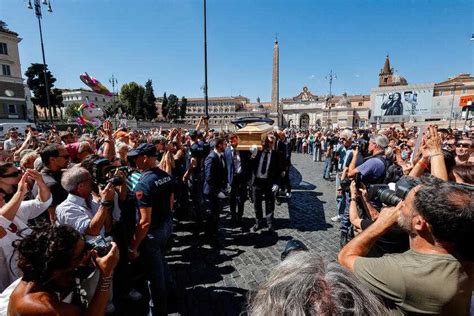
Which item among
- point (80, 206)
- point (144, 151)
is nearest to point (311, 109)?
point (144, 151)

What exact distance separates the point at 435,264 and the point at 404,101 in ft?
203

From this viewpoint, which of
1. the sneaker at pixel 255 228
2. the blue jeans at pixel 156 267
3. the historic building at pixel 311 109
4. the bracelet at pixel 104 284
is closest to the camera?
the bracelet at pixel 104 284

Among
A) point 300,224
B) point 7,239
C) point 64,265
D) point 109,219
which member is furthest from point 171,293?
point 300,224

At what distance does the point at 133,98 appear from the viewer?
65.1m

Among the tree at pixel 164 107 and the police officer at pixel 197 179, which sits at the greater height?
the tree at pixel 164 107

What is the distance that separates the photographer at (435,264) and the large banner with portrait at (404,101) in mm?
60693

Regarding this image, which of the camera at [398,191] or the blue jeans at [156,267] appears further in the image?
the blue jeans at [156,267]

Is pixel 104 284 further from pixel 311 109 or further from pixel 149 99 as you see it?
pixel 311 109

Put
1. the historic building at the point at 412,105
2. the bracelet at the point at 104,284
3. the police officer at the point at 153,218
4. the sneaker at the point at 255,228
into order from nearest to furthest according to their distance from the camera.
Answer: the bracelet at the point at 104,284
the police officer at the point at 153,218
the sneaker at the point at 255,228
the historic building at the point at 412,105

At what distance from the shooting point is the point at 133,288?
3137mm

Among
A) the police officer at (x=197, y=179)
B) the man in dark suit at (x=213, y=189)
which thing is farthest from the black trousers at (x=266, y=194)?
the police officer at (x=197, y=179)

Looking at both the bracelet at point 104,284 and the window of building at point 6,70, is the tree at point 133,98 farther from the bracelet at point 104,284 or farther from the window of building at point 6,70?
the bracelet at point 104,284

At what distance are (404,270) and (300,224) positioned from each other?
14.2 ft

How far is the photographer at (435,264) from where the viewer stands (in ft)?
3.72
